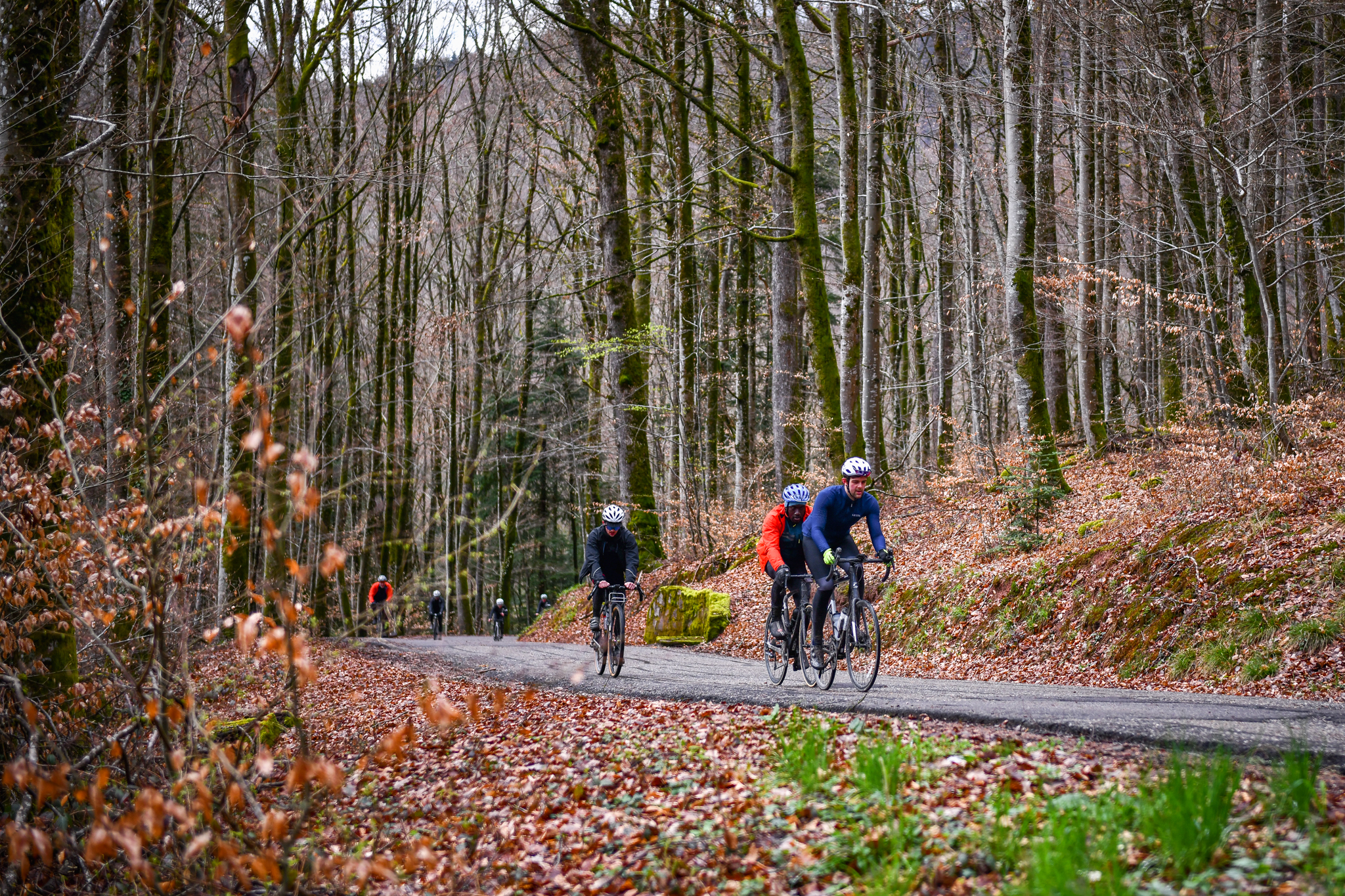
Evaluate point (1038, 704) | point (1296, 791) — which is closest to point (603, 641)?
point (1038, 704)

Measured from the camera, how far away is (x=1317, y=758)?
4492 millimetres

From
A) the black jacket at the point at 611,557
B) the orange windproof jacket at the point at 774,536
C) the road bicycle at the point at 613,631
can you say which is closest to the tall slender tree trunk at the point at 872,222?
the black jacket at the point at 611,557

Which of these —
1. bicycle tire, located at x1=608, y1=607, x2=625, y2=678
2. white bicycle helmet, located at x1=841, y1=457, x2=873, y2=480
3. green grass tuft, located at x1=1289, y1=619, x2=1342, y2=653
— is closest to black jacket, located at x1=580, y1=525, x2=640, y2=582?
bicycle tire, located at x1=608, y1=607, x2=625, y2=678

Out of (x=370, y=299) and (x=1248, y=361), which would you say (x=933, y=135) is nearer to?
(x=1248, y=361)

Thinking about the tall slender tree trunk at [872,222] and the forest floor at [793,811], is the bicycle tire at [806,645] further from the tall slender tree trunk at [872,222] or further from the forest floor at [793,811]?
the tall slender tree trunk at [872,222]

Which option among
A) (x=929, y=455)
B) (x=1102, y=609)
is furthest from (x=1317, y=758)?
(x=929, y=455)

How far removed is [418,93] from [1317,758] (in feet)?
83.2

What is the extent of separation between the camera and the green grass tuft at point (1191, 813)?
3.74 metres

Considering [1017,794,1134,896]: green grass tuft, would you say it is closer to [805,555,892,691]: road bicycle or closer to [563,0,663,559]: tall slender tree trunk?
[805,555,892,691]: road bicycle

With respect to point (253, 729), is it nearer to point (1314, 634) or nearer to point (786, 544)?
point (786, 544)

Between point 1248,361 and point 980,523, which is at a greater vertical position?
point 1248,361

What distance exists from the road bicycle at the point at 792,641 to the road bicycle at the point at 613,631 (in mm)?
2051

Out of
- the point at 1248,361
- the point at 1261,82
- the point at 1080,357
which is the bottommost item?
the point at 1248,361

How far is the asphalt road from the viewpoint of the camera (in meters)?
5.60
